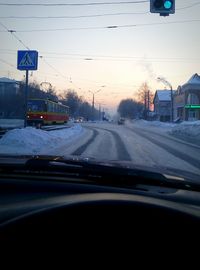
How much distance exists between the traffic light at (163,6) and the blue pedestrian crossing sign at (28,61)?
9810mm

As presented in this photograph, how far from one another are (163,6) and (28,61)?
10.2 metres

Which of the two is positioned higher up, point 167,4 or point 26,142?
point 167,4

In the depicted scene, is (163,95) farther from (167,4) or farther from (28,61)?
(167,4)

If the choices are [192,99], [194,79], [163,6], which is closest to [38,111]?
[163,6]

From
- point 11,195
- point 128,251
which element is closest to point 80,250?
point 128,251

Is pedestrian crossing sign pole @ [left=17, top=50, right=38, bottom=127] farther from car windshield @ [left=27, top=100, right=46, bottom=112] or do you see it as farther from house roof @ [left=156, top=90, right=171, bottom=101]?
house roof @ [left=156, top=90, right=171, bottom=101]

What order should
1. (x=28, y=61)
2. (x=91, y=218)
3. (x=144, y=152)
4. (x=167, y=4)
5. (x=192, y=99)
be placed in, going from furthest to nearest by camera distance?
(x=192, y=99) → (x=28, y=61) → (x=144, y=152) → (x=167, y=4) → (x=91, y=218)

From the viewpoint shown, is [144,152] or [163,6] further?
[144,152]

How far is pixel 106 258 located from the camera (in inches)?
76.9

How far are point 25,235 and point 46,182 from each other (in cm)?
58

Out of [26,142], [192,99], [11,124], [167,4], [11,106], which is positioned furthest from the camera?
[192,99]

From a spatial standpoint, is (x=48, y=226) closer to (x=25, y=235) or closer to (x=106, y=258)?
(x=25, y=235)

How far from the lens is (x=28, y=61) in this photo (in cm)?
2122

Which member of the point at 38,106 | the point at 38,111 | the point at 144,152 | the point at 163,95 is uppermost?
the point at 163,95
